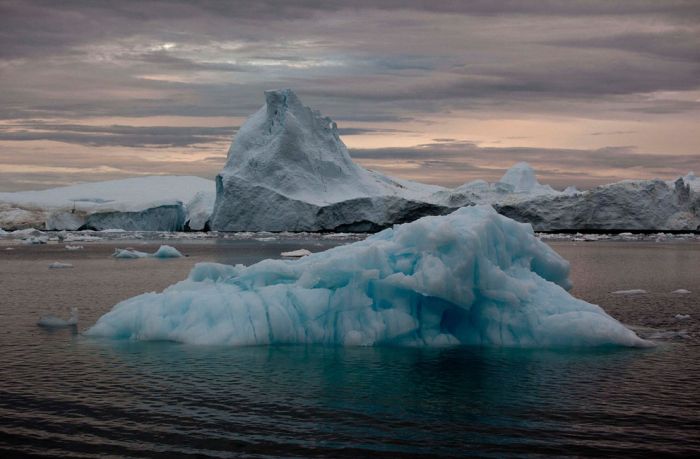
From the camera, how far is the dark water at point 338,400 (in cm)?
784

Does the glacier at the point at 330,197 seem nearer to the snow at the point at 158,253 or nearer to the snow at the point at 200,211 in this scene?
the snow at the point at 200,211

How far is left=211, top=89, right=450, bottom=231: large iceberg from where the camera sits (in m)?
62.9

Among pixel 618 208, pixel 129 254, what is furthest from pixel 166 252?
pixel 618 208

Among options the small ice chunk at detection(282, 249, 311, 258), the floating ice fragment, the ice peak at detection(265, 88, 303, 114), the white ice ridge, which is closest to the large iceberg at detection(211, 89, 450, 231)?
the ice peak at detection(265, 88, 303, 114)

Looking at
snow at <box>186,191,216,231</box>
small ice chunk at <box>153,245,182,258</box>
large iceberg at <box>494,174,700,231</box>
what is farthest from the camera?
snow at <box>186,191,216,231</box>

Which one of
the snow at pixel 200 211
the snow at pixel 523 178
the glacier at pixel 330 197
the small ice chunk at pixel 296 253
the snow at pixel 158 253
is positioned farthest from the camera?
the snow at pixel 523 178

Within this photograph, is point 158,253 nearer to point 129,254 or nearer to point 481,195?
point 129,254

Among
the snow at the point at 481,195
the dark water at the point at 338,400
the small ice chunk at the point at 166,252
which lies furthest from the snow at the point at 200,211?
the dark water at the point at 338,400

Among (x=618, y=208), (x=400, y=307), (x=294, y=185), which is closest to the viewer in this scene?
(x=400, y=307)

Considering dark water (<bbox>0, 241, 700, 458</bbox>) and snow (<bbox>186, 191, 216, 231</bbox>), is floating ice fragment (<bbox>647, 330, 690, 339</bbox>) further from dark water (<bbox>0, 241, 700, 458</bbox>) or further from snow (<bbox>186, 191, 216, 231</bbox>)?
snow (<bbox>186, 191, 216, 231</bbox>)

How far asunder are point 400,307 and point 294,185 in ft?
168

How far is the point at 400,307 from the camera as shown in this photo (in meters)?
13.4

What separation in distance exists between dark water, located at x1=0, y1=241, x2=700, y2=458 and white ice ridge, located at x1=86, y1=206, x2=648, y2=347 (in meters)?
0.44

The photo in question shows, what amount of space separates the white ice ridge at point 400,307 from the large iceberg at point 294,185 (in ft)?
162
